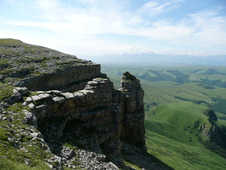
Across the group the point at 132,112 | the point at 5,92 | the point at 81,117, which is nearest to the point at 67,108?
the point at 81,117

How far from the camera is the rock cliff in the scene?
31.2 metres

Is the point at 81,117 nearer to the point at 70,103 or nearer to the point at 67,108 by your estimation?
the point at 67,108

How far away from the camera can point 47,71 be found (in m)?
62.8

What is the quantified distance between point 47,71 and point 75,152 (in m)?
36.0

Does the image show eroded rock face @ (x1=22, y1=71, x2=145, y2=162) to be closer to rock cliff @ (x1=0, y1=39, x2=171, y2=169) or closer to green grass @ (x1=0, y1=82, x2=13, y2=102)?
rock cliff @ (x1=0, y1=39, x2=171, y2=169)

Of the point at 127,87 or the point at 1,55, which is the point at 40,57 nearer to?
the point at 1,55

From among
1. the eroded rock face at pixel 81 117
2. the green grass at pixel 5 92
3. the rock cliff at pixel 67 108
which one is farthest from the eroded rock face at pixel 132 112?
the green grass at pixel 5 92

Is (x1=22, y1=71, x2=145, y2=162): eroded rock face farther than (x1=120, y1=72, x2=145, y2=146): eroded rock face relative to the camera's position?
No

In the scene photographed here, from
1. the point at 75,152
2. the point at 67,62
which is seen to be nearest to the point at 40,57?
the point at 67,62

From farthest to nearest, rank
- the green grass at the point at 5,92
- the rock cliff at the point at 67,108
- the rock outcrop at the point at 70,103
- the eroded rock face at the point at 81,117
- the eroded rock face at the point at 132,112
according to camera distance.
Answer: the eroded rock face at the point at 132,112
the eroded rock face at the point at 81,117
the rock outcrop at the point at 70,103
the green grass at the point at 5,92
the rock cliff at the point at 67,108

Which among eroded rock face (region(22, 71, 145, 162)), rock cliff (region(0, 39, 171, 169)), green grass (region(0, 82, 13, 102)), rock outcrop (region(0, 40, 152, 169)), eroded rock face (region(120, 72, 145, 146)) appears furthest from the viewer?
eroded rock face (region(120, 72, 145, 146))

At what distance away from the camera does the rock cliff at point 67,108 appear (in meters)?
31.2

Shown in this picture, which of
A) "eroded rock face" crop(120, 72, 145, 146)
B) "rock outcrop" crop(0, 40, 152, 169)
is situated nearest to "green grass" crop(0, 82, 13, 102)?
"rock outcrop" crop(0, 40, 152, 169)

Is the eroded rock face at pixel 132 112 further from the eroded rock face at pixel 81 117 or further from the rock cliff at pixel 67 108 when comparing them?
the eroded rock face at pixel 81 117
